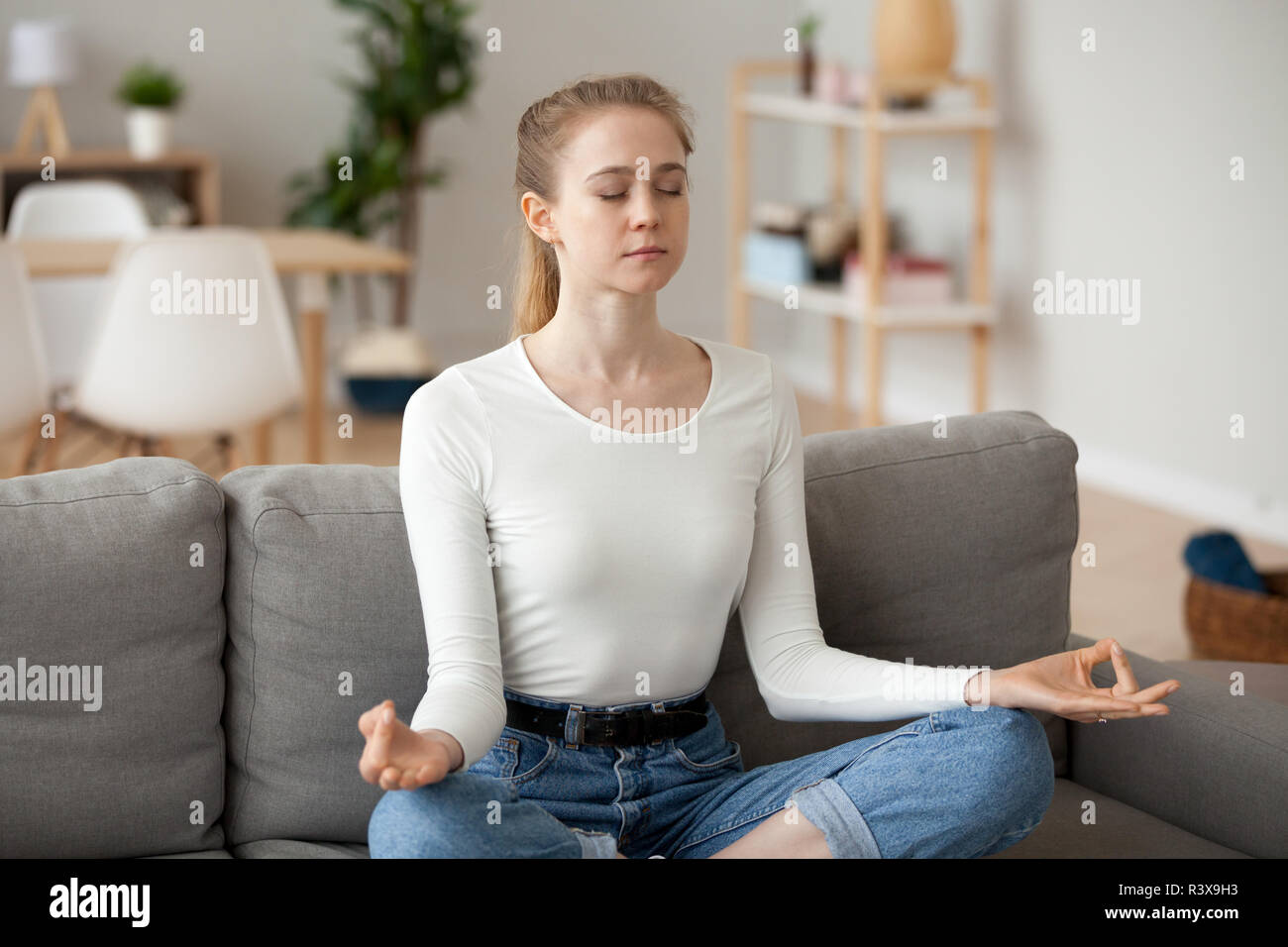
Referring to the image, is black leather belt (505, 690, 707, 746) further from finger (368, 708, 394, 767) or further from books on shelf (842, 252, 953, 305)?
books on shelf (842, 252, 953, 305)

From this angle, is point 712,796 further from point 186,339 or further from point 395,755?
point 186,339

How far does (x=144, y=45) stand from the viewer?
5.41 meters

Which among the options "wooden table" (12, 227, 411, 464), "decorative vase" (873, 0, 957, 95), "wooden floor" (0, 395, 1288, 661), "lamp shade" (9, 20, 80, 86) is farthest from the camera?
"lamp shade" (9, 20, 80, 86)

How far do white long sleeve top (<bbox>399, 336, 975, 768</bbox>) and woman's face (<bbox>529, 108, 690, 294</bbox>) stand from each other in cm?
14

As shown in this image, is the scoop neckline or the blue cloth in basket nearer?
the scoop neckline

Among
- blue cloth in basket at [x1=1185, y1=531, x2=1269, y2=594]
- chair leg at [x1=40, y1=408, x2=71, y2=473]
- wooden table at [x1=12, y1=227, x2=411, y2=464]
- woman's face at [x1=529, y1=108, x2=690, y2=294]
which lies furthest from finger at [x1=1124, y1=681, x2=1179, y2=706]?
chair leg at [x1=40, y1=408, x2=71, y2=473]

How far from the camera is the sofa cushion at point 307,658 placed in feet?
5.25

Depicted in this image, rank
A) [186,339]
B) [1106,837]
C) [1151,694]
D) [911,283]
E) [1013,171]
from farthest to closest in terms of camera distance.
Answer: [1013,171]
[911,283]
[186,339]
[1106,837]
[1151,694]

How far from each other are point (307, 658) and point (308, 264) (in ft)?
7.76

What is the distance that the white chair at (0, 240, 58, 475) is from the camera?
10.9ft

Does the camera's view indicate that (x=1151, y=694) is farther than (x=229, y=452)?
No

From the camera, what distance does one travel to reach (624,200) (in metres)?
1.52

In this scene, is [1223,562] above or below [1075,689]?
below

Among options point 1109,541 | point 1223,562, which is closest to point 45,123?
point 1109,541
